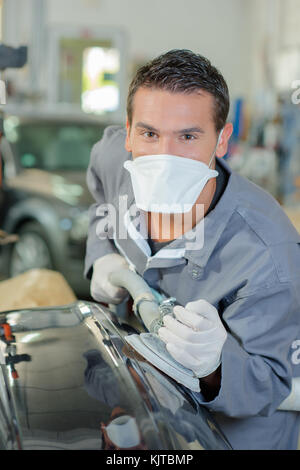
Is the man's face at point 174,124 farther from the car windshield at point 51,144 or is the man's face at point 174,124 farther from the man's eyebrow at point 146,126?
the car windshield at point 51,144

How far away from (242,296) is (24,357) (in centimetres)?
41

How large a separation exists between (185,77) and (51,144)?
3278 millimetres

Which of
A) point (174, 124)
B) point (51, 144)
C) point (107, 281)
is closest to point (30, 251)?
point (51, 144)

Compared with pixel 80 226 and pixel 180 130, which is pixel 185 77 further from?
pixel 80 226

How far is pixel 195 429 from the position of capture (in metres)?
0.90

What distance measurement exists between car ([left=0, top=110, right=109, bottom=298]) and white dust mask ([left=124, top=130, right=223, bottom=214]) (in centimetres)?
250

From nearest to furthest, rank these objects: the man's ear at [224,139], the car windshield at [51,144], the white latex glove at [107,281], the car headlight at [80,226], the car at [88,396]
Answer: the car at [88,396] → the man's ear at [224,139] → the white latex glove at [107,281] → the car headlight at [80,226] → the car windshield at [51,144]

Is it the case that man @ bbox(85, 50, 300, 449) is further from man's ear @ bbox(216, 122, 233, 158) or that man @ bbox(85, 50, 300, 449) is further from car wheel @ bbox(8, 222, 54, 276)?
car wheel @ bbox(8, 222, 54, 276)

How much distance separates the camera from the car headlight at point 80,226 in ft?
12.1

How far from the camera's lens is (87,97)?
746 centimetres

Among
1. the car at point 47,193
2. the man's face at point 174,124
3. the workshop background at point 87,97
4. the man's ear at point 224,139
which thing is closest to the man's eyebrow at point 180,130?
the man's face at point 174,124

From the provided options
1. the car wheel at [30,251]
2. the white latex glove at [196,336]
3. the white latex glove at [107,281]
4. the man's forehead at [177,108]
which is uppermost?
the man's forehead at [177,108]

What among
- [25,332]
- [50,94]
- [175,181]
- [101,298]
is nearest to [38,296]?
[101,298]

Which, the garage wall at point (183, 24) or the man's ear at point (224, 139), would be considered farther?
the garage wall at point (183, 24)
